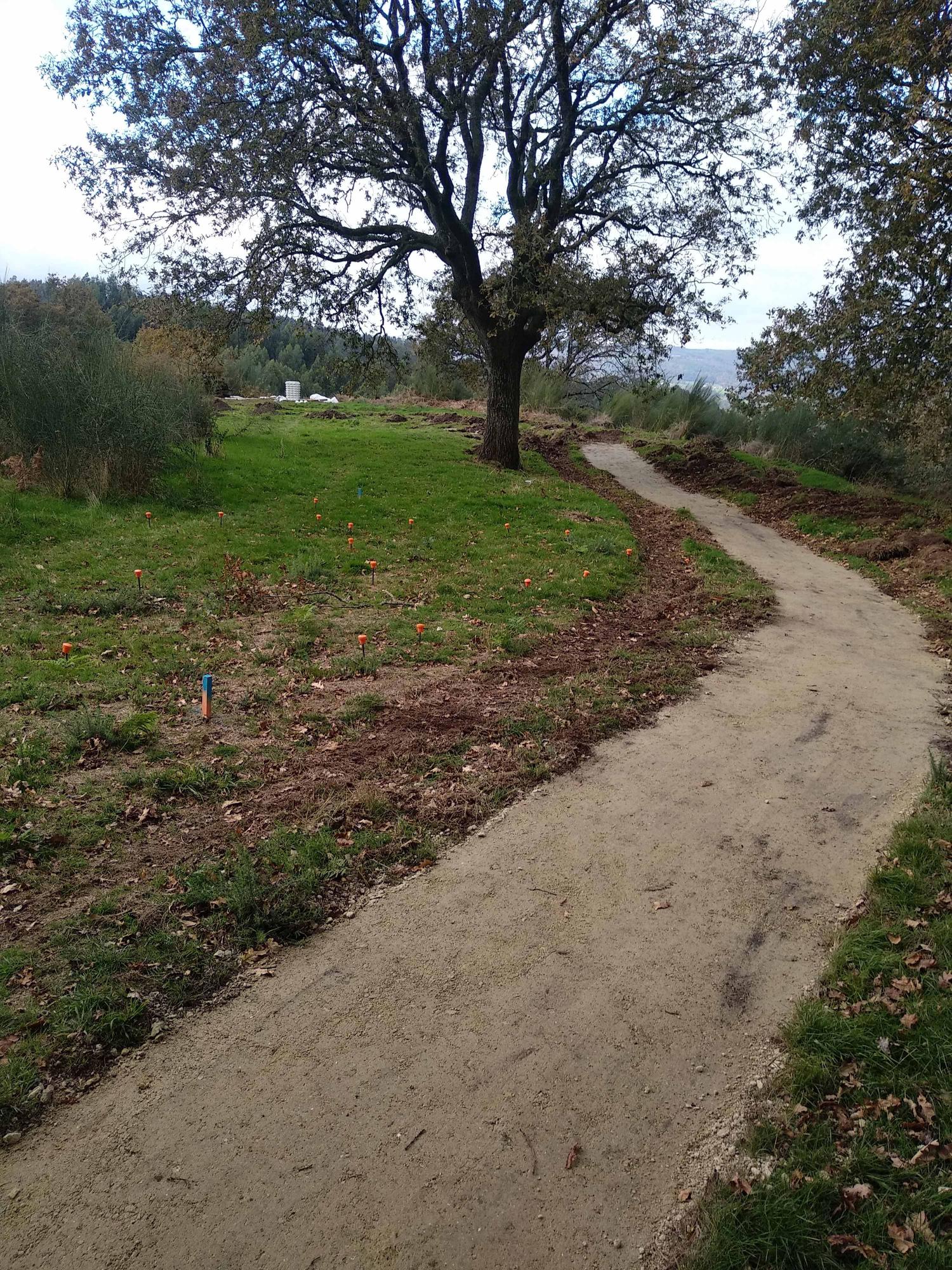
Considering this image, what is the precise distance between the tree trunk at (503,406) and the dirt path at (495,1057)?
1356 cm

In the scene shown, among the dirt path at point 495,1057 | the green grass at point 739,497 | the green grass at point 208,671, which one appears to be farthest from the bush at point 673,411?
the dirt path at point 495,1057

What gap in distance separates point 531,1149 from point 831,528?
14.6 metres

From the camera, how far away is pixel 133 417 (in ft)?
43.4

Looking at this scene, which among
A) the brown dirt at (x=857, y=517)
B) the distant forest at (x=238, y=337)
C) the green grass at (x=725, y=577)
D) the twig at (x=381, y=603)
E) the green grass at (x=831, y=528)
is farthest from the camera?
the distant forest at (x=238, y=337)

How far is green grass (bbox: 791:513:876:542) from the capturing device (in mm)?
14539

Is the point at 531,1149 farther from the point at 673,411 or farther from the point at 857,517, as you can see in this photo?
the point at 673,411

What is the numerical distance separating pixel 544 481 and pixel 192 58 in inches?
372

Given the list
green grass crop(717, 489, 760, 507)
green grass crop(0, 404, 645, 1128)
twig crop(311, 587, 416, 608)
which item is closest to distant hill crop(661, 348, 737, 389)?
green grass crop(717, 489, 760, 507)

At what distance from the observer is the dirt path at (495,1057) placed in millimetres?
2545

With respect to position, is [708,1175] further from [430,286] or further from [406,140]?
[430,286]

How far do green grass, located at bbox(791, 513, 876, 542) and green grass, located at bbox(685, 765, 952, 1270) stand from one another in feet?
39.0

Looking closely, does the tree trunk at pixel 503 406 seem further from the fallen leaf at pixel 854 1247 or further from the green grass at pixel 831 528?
the fallen leaf at pixel 854 1247

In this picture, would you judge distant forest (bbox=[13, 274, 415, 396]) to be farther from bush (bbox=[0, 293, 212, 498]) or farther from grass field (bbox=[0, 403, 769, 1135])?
grass field (bbox=[0, 403, 769, 1135])

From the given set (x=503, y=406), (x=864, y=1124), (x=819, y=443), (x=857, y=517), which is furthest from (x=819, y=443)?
(x=864, y=1124)
